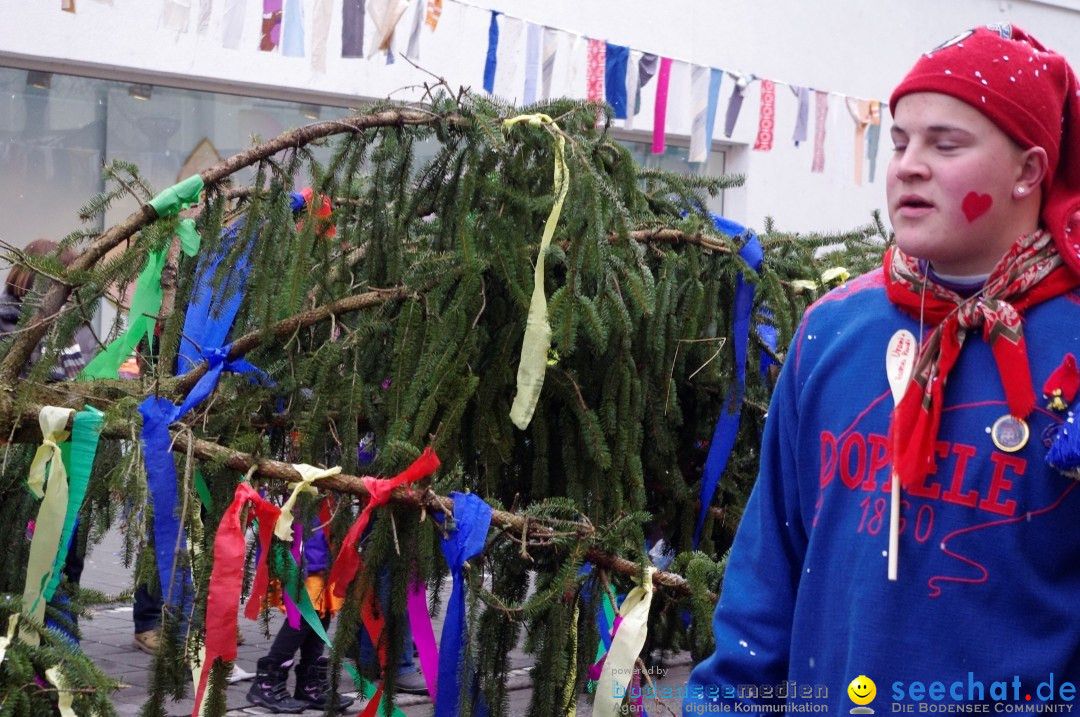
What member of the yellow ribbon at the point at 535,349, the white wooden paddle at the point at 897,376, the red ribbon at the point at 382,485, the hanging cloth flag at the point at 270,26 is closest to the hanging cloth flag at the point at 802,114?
the hanging cloth flag at the point at 270,26

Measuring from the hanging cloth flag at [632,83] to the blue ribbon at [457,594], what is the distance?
25.6 feet

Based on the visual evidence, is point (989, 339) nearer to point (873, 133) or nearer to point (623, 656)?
point (623, 656)

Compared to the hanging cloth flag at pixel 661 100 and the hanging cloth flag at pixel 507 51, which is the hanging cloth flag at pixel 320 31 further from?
the hanging cloth flag at pixel 661 100

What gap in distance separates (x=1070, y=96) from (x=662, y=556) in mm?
2407

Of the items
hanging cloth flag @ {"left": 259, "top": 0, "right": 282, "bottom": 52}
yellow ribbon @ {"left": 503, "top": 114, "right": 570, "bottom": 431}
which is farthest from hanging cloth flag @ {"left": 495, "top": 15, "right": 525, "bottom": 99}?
yellow ribbon @ {"left": 503, "top": 114, "right": 570, "bottom": 431}

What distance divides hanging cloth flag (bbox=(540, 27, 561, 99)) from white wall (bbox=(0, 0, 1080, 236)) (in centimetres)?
62

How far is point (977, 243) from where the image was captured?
1623mm

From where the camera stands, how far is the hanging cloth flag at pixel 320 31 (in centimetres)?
880

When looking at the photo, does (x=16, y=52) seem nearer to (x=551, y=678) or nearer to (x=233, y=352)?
(x=233, y=352)

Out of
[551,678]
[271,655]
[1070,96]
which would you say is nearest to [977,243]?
[1070,96]

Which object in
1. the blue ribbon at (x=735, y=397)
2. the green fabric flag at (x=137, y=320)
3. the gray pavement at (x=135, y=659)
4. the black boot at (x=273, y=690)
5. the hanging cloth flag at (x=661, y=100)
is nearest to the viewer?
the green fabric flag at (x=137, y=320)

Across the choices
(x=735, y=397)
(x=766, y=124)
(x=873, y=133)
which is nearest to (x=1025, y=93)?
(x=735, y=397)

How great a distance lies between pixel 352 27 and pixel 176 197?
5983 mm

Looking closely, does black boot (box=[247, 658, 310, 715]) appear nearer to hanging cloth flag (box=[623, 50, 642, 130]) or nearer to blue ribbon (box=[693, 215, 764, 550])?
blue ribbon (box=[693, 215, 764, 550])
